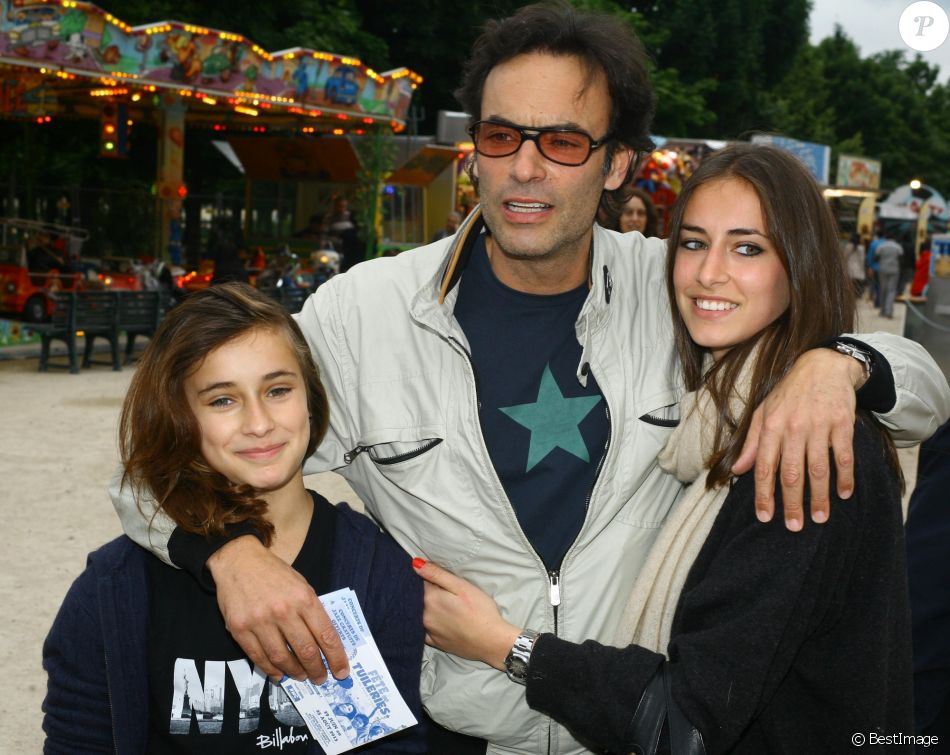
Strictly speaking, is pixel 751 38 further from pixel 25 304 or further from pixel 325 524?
pixel 325 524

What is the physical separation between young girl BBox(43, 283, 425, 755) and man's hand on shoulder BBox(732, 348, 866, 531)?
2.80 ft

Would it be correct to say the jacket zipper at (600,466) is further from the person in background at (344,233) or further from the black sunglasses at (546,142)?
the person in background at (344,233)

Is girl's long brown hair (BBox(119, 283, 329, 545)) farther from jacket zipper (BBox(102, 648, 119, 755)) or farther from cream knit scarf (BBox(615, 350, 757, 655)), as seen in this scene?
cream knit scarf (BBox(615, 350, 757, 655))

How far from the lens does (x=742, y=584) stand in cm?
179

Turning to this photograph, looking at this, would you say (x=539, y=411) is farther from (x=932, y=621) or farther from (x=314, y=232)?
(x=314, y=232)

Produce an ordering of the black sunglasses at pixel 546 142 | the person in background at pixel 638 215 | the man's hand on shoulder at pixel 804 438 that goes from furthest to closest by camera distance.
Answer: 1. the person in background at pixel 638 215
2. the black sunglasses at pixel 546 142
3. the man's hand on shoulder at pixel 804 438

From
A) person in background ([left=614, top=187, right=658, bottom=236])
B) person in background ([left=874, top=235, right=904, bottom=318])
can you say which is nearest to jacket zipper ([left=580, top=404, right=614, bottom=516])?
person in background ([left=614, top=187, right=658, bottom=236])

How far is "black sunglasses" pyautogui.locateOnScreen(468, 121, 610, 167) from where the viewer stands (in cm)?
261

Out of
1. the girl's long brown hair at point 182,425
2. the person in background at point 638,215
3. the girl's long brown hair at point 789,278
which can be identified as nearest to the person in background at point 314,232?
the person in background at point 638,215

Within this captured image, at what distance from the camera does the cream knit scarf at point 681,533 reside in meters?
2.03

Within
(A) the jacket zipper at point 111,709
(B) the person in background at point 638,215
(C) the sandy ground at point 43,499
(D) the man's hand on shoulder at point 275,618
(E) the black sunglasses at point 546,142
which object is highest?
(E) the black sunglasses at point 546,142

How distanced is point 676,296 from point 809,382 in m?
0.54

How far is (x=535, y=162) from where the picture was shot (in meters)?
2.61

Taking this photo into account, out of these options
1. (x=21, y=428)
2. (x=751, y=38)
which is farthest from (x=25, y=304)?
(x=751, y=38)
